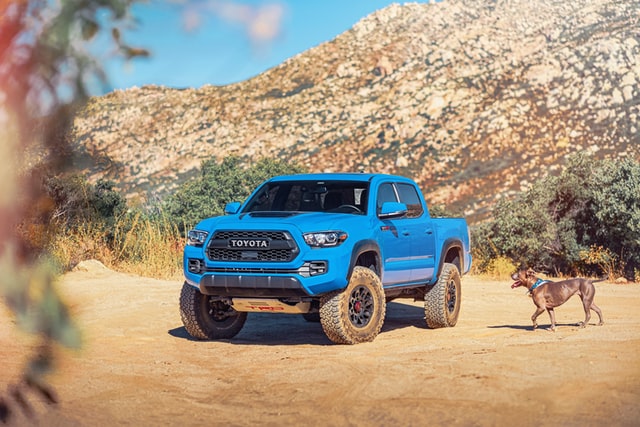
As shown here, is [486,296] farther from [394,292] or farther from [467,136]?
[467,136]

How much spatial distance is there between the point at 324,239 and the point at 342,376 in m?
2.46

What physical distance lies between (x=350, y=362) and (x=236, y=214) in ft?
10.9

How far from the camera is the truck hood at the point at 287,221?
9.89 metres

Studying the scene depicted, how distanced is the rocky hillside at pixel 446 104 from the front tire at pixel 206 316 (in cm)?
3640

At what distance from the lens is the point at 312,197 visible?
37.3 feet

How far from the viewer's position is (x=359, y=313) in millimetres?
10242

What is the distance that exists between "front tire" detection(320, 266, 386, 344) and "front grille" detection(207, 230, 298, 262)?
0.71m

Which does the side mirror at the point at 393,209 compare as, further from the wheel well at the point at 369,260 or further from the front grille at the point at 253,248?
the front grille at the point at 253,248

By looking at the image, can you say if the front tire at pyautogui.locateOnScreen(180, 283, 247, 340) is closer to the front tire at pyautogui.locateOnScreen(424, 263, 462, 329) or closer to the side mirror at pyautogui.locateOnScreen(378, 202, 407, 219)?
the side mirror at pyautogui.locateOnScreen(378, 202, 407, 219)

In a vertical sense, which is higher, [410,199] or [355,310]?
[410,199]

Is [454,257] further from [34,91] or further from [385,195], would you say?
[34,91]

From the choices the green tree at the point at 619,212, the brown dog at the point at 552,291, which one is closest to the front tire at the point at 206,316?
the brown dog at the point at 552,291

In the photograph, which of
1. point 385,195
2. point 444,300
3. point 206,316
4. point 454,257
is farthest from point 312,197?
point 454,257

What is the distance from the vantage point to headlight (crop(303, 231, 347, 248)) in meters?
9.78
